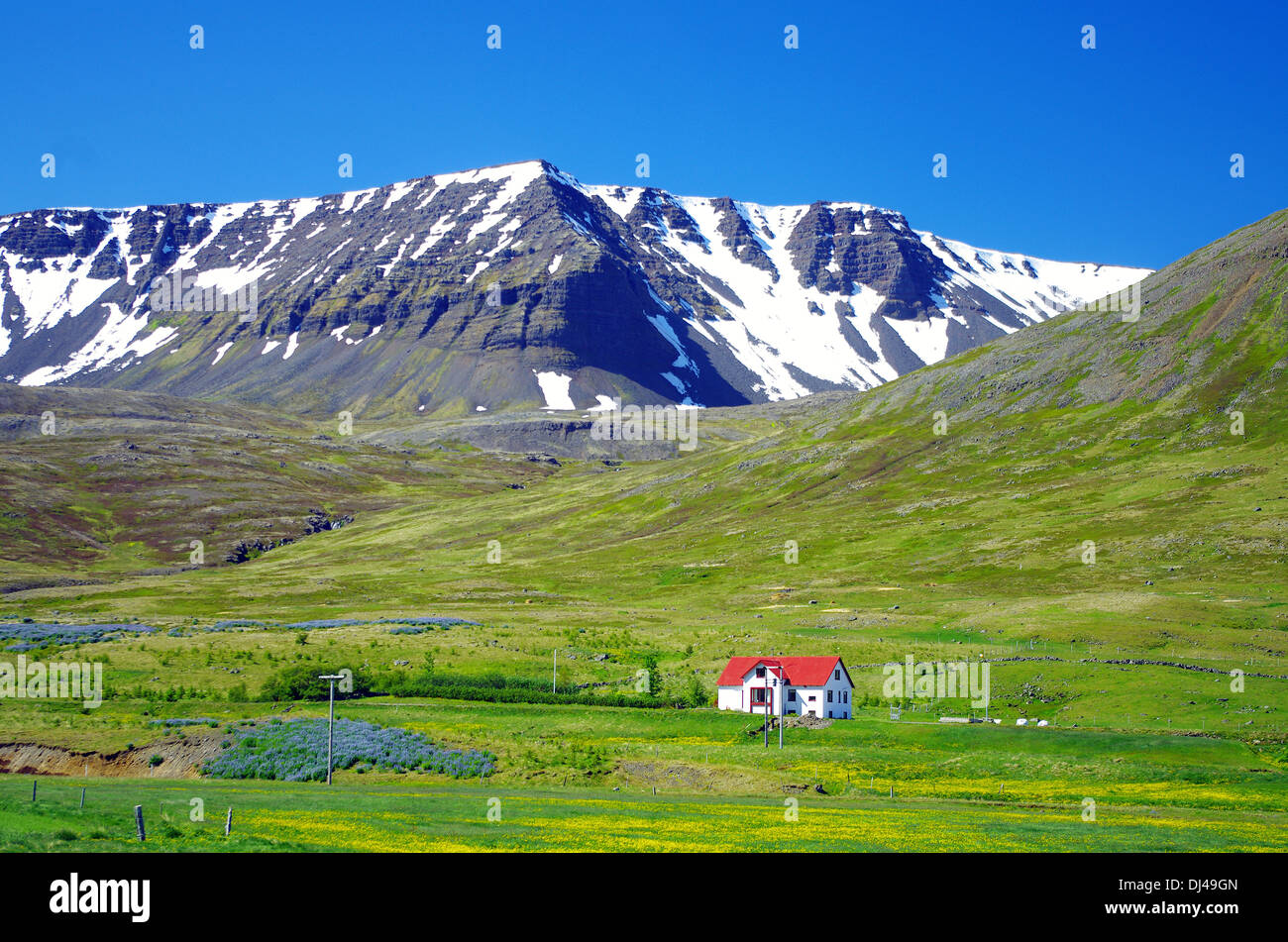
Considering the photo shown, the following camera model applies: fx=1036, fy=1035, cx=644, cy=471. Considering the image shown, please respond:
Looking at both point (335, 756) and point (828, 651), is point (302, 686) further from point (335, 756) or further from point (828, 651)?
point (828, 651)

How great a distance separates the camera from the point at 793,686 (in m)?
79.1

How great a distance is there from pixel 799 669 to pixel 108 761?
4740 cm

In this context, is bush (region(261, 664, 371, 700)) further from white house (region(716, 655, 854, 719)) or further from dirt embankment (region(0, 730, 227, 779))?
white house (region(716, 655, 854, 719))

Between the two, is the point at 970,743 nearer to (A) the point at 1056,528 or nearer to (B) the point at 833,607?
(B) the point at 833,607

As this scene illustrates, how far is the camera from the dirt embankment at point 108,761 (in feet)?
186

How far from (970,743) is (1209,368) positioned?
162 m

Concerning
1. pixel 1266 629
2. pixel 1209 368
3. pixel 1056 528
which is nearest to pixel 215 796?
pixel 1266 629

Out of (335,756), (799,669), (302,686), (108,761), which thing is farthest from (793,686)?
(108,761)

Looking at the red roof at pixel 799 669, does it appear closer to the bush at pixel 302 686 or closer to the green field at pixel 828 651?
the green field at pixel 828 651

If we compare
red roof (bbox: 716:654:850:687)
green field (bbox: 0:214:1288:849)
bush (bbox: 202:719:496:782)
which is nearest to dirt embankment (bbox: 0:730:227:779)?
green field (bbox: 0:214:1288:849)

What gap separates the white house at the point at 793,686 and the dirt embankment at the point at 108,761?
39.0 m

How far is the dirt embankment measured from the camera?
186ft

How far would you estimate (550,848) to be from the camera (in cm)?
2891
